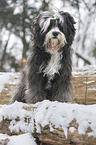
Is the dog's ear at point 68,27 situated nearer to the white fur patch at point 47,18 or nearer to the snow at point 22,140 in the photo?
the white fur patch at point 47,18

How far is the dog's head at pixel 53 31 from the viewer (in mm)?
2420

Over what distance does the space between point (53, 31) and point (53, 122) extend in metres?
1.36

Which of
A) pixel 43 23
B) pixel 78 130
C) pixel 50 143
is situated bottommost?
pixel 50 143

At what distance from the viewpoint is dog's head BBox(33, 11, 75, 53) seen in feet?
7.94

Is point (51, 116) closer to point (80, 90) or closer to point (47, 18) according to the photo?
point (47, 18)

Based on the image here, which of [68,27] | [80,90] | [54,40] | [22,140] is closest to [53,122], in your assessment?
[22,140]

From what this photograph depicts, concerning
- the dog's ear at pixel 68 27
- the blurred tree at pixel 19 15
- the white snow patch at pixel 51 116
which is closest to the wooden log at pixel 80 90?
the dog's ear at pixel 68 27

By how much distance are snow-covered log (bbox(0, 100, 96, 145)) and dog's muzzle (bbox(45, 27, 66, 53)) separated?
102cm

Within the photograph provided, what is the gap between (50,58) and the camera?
2617 mm

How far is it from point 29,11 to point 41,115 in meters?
10.6

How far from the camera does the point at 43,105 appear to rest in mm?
1829

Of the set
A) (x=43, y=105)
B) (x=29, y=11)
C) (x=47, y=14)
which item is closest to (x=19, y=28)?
(x=29, y=11)

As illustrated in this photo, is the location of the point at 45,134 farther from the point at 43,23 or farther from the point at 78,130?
the point at 43,23

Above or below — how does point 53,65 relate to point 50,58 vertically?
below
